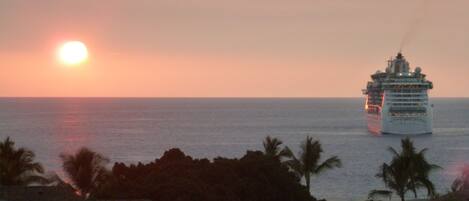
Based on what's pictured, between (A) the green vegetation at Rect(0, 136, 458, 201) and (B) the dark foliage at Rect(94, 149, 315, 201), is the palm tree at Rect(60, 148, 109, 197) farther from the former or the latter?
(B) the dark foliage at Rect(94, 149, 315, 201)

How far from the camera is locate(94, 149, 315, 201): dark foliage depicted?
3738cm

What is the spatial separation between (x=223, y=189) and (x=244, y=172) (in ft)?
9.22

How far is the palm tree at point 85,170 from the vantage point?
43.2m

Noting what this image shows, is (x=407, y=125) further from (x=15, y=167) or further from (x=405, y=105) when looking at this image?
(x=15, y=167)

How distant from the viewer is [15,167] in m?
42.6

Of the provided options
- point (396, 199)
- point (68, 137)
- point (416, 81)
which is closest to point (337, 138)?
point (416, 81)

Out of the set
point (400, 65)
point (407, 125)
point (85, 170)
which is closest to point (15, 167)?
point (85, 170)

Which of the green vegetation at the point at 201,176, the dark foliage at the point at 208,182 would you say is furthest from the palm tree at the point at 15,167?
the dark foliage at the point at 208,182

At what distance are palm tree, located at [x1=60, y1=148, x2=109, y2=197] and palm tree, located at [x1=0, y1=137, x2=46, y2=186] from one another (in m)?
1.77

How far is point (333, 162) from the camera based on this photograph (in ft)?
154

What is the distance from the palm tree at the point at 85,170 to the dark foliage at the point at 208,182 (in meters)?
1.06

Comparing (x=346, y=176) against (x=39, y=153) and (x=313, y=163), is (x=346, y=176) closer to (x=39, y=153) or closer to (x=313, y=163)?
(x=313, y=163)

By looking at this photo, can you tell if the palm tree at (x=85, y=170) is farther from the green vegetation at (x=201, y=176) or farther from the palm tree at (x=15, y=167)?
the palm tree at (x=15, y=167)

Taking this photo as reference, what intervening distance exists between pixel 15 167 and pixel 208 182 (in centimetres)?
1101
